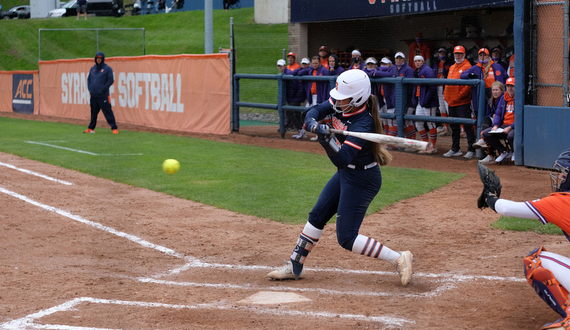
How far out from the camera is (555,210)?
3922 mm

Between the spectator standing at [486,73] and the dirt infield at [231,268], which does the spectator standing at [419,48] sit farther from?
the dirt infield at [231,268]

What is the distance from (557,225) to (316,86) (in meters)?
11.4

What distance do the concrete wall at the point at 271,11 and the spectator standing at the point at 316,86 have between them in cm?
1926

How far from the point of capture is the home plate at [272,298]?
4824 millimetres

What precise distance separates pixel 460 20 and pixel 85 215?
50.1 ft

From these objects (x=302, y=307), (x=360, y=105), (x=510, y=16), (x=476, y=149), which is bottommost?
(x=302, y=307)

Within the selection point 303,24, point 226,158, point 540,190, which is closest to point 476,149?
point 540,190

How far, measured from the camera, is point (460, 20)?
19.6 m

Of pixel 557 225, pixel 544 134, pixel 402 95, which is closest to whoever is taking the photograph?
pixel 557 225

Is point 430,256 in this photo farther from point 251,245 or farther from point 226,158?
point 226,158

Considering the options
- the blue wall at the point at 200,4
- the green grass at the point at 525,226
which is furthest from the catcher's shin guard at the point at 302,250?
the blue wall at the point at 200,4

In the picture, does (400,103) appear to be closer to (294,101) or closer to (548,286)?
(294,101)

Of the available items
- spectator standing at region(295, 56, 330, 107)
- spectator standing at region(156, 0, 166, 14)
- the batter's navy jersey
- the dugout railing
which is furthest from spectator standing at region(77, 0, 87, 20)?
the batter's navy jersey

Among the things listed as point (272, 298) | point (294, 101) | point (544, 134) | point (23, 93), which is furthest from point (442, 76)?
point (23, 93)
